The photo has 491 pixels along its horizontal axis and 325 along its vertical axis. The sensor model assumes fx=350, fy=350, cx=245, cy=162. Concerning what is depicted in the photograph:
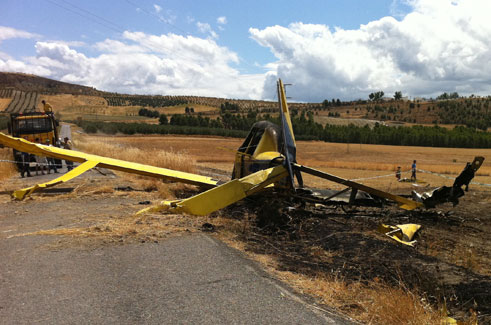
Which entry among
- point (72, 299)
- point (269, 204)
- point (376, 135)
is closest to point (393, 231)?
point (269, 204)

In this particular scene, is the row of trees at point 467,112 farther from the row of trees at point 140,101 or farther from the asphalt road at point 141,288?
the asphalt road at point 141,288

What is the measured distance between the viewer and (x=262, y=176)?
7.85 m

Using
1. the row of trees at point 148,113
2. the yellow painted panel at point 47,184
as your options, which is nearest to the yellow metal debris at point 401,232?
the yellow painted panel at point 47,184

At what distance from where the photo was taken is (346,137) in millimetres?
95938

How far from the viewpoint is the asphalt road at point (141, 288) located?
3.85 meters

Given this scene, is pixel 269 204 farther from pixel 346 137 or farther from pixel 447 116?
pixel 447 116

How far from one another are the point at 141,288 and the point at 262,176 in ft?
12.9

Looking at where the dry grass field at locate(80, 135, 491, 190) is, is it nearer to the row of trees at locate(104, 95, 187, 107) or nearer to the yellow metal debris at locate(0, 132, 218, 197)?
the yellow metal debris at locate(0, 132, 218, 197)

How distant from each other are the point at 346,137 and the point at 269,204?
91531 millimetres

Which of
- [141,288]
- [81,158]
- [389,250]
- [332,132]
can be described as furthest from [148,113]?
[141,288]

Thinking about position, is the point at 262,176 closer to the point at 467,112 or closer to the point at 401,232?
the point at 401,232

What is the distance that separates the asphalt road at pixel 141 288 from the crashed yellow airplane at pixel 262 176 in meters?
1.10

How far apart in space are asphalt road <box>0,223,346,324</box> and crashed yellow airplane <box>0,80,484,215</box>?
110 centimetres

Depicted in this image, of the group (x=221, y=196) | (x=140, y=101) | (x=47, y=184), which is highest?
(x=140, y=101)
